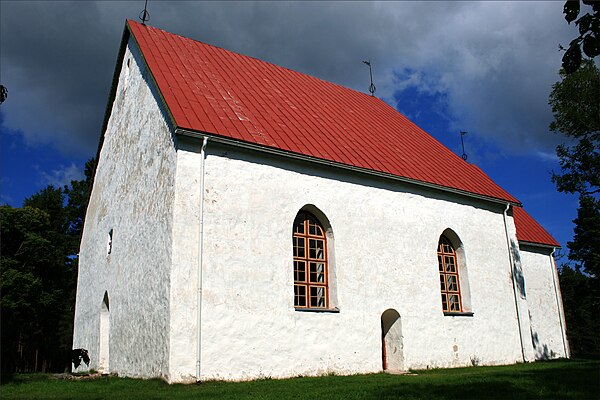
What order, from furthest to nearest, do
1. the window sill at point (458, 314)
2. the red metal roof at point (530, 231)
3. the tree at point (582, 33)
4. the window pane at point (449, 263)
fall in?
the red metal roof at point (530, 231) → the window pane at point (449, 263) → the window sill at point (458, 314) → the tree at point (582, 33)

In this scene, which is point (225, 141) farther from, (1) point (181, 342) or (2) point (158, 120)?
(1) point (181, 342)

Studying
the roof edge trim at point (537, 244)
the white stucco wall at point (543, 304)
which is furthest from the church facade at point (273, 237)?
the white stucco wall at point (543, 304)

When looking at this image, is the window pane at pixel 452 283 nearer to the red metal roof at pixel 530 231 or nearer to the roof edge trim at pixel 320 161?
the roof edge trim at pixel 320 161

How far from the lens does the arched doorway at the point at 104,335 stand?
1457 cm

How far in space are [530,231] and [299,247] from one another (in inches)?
530

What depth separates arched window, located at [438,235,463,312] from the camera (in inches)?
598

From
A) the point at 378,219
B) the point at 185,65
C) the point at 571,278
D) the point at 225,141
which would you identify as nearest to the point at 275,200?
the point at 225,141

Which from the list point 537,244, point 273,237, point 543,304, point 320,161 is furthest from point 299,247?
point 543,304

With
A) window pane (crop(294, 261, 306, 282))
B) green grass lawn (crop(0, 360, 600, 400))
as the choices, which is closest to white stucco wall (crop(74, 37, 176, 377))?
green grass lawn (crop(0, 360, 600, 400))

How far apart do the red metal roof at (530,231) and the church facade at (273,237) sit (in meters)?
4.01

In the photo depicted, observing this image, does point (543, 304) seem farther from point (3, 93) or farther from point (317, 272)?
point (3, 93)

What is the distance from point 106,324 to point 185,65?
792 centimetres

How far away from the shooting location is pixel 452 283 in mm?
15547

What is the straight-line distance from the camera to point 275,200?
12086mm
